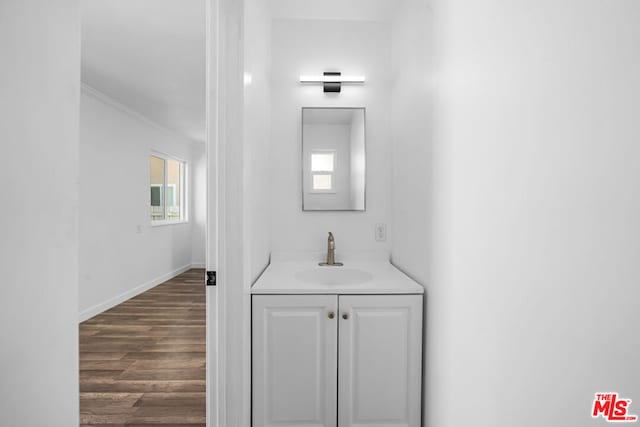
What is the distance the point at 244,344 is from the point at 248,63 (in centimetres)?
125

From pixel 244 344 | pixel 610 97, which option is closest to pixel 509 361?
pixel 610 97

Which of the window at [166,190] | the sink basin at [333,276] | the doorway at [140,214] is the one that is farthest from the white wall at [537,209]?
the window at [166,190]

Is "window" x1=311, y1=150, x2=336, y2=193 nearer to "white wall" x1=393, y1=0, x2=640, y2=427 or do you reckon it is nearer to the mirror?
the mirror

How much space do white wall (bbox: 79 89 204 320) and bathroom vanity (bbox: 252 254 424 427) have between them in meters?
3.02

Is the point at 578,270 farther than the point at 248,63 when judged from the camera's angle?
No

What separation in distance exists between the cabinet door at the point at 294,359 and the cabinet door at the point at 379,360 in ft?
0.18

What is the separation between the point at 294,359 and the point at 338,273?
2.13 feet

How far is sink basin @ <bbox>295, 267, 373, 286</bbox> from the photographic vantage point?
2.07 m

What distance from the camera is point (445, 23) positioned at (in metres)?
1.36

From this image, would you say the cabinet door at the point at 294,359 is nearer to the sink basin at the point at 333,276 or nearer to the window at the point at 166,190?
the sink basin at the point at 333,276

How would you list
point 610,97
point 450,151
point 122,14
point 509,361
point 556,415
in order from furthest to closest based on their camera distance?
point 122,14 < point 450,151 < point 509,361 < point 556,415 < point 610,97

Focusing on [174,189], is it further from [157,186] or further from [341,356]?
[341,356]

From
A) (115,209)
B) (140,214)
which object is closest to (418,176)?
(115,209)

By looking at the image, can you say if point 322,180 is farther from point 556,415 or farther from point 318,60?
point 556,415
